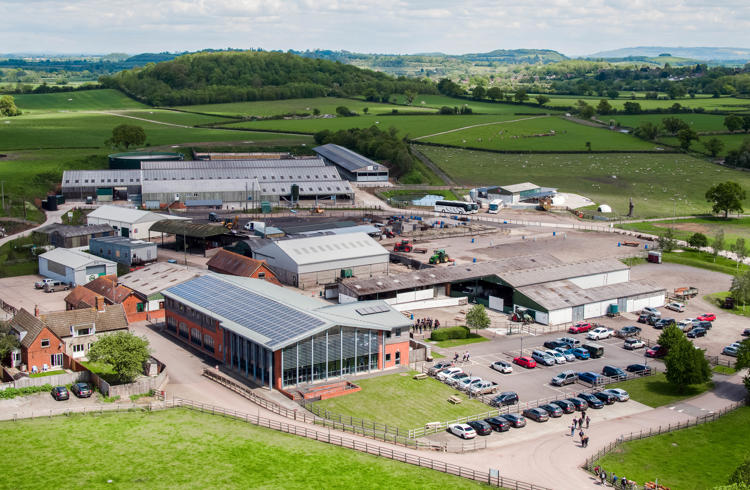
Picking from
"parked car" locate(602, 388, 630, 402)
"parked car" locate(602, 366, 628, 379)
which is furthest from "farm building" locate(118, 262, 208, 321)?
"parked car" locate(602, 388, 630, 402)

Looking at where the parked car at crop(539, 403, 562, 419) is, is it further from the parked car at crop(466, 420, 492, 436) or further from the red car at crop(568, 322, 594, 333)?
the red car at crop(568, 322, 594, 333)

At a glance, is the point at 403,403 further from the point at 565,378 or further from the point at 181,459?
the point at 181,459

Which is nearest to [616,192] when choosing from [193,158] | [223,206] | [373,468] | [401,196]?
[401,196]

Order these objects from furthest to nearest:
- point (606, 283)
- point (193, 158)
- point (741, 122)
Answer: point (741, 122)
point (193, 158)
point (606, 283)

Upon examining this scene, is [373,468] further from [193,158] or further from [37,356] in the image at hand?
[193,158]

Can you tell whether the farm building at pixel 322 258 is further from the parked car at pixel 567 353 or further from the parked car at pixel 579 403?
the parked car at pixel 579 403
